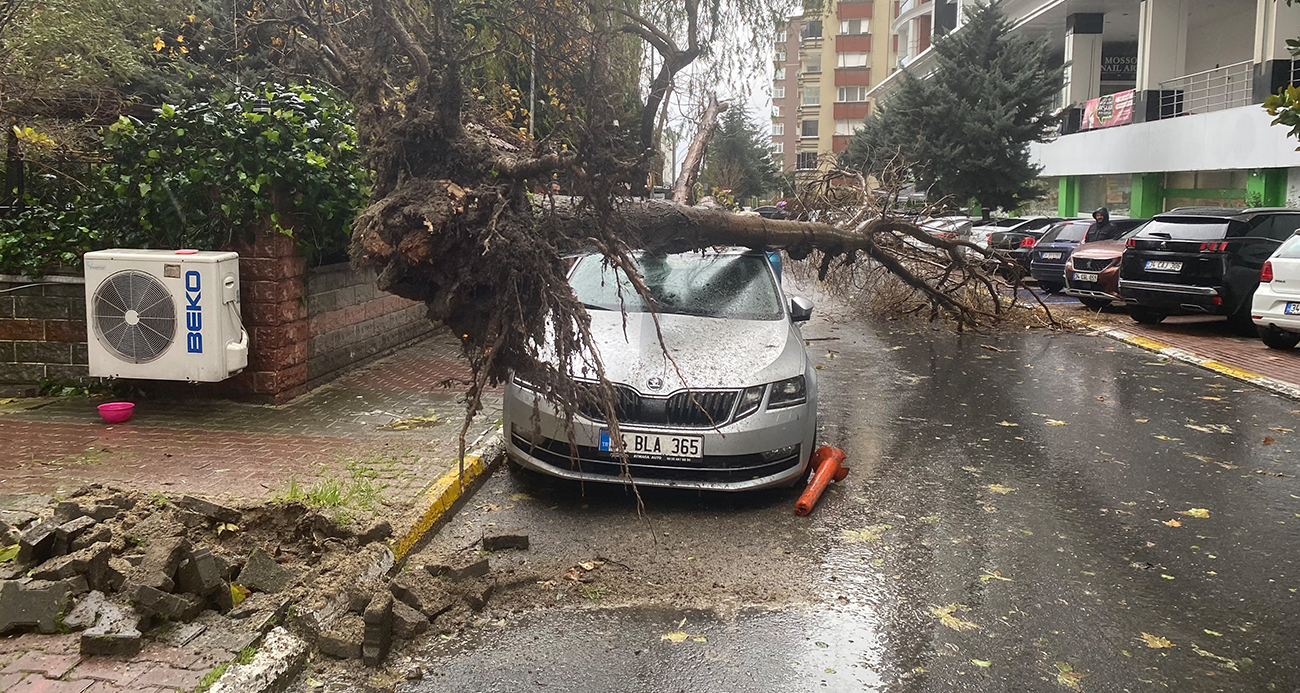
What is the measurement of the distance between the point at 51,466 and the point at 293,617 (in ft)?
9.94

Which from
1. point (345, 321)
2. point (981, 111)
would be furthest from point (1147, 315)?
point (981, 111)

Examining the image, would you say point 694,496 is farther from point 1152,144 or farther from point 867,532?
point 1152,144

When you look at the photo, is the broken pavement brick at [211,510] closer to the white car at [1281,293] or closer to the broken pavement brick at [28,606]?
the broken pavement brick at [28,606]

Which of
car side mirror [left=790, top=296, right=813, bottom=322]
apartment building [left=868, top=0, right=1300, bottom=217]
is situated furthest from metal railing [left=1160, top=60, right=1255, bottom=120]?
car side mirror [left=790, top=296, right=813, bottom=322]

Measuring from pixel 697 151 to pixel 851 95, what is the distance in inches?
2963

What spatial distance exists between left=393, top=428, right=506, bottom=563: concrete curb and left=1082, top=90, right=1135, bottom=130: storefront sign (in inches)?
1099

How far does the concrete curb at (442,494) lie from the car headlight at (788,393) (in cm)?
195

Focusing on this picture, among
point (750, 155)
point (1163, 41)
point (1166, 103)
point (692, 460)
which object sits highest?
point (1163, 41)

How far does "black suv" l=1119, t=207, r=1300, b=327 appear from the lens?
45.3 feet

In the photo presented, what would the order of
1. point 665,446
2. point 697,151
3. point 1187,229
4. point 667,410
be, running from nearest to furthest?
point 665,446 < point 667,410 < point 697,151 < point 1187,229

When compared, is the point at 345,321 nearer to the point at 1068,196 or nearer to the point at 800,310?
the point at 800,310

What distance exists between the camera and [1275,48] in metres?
22.5

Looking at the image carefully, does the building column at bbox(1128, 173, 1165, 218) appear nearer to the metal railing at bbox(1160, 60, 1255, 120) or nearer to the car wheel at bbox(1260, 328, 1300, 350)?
the metal railing at bbox(1160, 60, 1255, 120)

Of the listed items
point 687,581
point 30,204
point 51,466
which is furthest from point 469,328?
point 30,204
